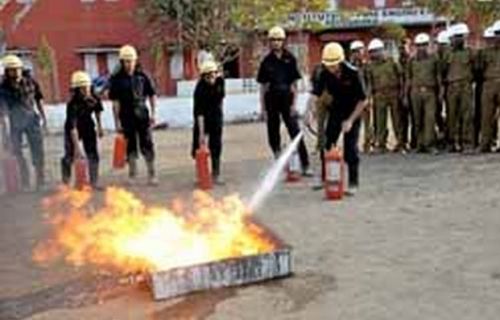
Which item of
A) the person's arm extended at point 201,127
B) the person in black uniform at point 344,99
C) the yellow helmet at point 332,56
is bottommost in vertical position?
the person's arm extended at point 201,127

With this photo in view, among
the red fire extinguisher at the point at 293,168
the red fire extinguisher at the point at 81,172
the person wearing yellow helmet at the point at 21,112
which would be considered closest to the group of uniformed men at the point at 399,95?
the red fire extinguisher at the point at 293,168

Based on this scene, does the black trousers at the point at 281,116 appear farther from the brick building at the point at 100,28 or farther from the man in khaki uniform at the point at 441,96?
the brick building at the point at 100,28

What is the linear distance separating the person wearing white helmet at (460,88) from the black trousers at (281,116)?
2486 mm

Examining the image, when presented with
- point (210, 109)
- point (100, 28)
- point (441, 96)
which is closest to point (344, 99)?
point (210, 109)

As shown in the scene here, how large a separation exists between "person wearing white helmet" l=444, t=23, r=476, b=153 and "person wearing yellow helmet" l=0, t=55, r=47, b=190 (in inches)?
223

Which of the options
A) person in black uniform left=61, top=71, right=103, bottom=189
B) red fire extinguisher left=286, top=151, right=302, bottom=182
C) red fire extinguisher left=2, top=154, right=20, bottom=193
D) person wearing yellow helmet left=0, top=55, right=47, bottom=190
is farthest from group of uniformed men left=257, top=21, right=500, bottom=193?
red fire extinguisher left=2, top=154, right=20, bottom=193

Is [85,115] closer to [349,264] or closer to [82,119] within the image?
[82,119]

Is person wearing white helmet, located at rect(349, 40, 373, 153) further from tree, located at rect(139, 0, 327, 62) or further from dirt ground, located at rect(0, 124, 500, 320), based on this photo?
tree, located at rect(139, 0, 327, 62)

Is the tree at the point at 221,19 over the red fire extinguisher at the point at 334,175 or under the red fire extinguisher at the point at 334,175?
over

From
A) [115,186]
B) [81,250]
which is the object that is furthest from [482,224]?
[115,186]

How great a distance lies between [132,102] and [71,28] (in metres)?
34.2

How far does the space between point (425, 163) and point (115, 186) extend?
4.18 metres

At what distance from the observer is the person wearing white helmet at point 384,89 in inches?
588

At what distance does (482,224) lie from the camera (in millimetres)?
8930
